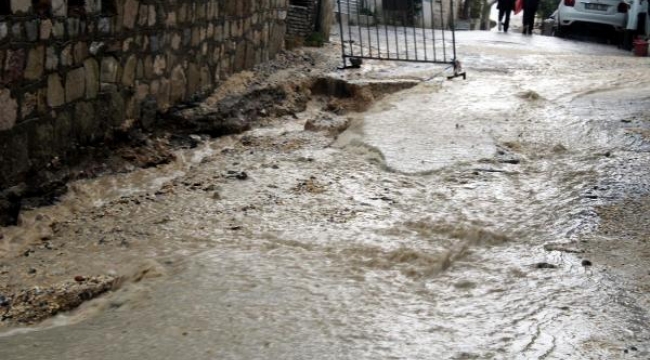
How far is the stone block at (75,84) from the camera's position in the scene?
4688 millimetres

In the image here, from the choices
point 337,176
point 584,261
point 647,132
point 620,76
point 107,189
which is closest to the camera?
point 584,261

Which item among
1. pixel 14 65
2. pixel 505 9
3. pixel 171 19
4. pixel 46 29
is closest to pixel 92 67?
pixel 46 29

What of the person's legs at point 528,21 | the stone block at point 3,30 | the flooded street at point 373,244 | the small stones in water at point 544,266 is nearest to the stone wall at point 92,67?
the stone block at point 3,30

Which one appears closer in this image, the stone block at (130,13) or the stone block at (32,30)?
the stone block at (32,30)

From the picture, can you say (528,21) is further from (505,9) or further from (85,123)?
(85,123)

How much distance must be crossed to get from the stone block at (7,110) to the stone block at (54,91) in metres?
0.33

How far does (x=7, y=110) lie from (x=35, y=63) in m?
0.36

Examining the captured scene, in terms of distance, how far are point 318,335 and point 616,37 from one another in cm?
1483

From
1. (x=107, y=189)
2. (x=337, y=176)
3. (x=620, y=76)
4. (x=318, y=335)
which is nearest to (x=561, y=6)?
(x=620, y=76)

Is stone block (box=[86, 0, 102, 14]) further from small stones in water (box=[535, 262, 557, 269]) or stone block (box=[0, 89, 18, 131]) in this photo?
small stones in water (box=[535, 262, 557, 269])

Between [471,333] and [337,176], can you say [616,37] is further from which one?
[471,333]

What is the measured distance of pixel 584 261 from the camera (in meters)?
3.70

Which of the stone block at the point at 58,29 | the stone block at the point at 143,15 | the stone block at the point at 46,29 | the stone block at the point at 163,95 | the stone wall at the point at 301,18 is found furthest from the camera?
the stone wall at the point at 301,18

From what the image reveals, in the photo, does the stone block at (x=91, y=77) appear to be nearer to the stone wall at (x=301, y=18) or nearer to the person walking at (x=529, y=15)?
the stone wall at (x=301, y=18)
